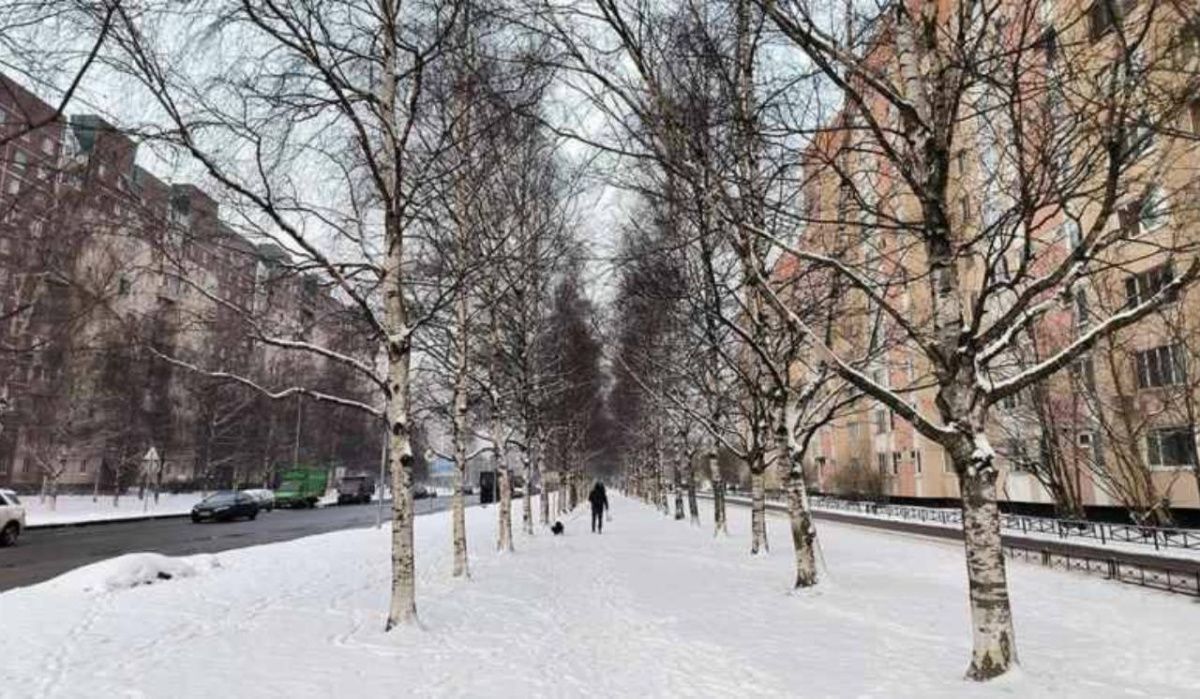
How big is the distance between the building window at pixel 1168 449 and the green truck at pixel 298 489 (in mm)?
48344

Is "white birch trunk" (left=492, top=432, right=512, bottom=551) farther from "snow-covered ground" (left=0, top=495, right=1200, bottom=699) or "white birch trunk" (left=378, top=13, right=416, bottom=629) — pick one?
"white birch trunk" (left=378, top=13, right=416, bottom=629)

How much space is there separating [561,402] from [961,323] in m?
24.2

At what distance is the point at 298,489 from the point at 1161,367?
49813 mm

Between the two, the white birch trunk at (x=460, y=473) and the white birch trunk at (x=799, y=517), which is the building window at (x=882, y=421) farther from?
the white birch trunk at (x=460, y=473)

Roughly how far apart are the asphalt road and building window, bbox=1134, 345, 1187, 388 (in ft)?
85.4

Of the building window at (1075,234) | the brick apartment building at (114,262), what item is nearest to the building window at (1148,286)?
the building window at (1075,234)

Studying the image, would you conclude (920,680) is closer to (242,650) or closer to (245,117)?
(242,650)

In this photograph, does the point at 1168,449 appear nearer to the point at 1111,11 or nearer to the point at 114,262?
the point at 1111,11

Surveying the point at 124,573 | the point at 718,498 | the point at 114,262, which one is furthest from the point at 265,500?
the point at 114,262

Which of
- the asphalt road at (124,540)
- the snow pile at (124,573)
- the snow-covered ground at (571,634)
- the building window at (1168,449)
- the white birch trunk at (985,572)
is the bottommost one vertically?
the asphalt road at (124,540)

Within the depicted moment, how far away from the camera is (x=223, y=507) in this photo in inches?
1387

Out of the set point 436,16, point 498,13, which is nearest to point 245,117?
point 436,16

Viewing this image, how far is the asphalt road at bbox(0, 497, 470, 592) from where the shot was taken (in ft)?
54.1

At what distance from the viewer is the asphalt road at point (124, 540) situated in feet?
54.1
